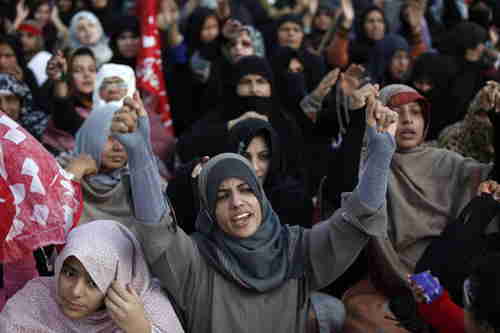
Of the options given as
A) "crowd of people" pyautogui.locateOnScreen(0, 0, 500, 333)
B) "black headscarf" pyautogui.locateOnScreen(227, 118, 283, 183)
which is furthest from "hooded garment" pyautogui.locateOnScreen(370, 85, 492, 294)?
"black headscarf" pyautogui.locateOnScreen(227, 118, 283, 183)

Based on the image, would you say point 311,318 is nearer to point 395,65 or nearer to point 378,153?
point 378,153

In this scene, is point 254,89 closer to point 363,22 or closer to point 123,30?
point 123,30

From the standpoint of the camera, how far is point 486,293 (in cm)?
208

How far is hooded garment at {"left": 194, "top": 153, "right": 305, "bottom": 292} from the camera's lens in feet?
8.32

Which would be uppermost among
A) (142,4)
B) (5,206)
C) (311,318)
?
(142,4)

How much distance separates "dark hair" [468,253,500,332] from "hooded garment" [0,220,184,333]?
1046 millimetres

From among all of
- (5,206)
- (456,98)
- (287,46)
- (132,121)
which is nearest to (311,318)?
(132,121)

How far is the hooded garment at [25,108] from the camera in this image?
4398 millimetres

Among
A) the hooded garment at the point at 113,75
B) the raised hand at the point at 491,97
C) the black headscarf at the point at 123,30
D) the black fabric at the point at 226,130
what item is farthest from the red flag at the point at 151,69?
the raised hand at the point at 491,97

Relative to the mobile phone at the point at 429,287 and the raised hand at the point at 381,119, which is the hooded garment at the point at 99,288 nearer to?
the mobile phone at the point at 429,287

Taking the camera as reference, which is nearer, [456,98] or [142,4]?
[456,98]

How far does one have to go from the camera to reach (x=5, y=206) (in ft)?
8.95

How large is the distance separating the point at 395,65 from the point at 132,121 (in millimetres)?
4180

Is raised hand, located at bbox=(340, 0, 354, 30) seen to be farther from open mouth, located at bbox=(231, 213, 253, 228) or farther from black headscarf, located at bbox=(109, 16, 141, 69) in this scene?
open mouth, located at bbox=(231, 213, 253, 228)
